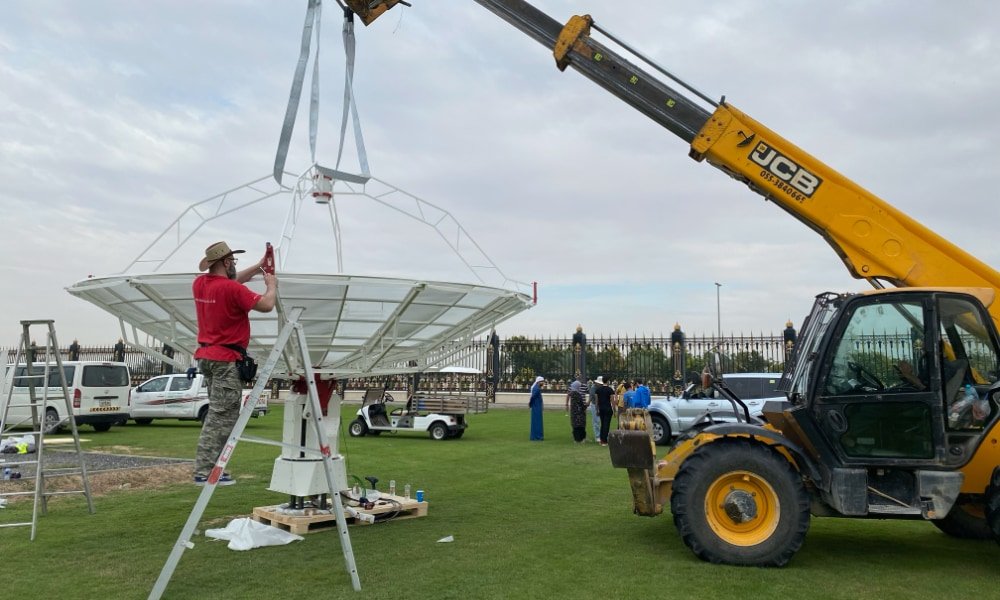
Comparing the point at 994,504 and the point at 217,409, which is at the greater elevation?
→ the point at 217,409

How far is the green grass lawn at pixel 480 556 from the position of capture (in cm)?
527

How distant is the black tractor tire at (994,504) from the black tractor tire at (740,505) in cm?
130

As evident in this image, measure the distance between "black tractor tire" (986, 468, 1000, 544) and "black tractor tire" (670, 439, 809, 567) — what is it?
51.3 inches

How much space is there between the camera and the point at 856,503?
19.2 ft

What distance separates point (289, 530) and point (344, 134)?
12.8ft

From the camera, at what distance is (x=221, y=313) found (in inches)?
225

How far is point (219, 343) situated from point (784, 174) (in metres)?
5.35

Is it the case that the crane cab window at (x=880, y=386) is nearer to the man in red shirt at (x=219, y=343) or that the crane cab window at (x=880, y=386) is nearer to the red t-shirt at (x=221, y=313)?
the man in red shirt at (x=219, y=343)

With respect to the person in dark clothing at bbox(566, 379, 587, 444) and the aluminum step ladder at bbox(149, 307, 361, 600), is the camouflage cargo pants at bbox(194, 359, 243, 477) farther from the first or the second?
the person in dark clothing at bbox(566, 379, 587, 444)

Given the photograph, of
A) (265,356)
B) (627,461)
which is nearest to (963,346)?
(627,461)

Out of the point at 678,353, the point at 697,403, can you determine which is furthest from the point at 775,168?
the point at 678,353

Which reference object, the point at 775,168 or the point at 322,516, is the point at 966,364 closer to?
the point at 775,168

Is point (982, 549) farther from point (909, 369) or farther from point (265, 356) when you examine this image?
point (265, 356)

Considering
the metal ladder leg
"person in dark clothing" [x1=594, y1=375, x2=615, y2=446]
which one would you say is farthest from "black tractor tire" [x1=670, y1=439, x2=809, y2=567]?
"person in dark clothing" [x1=594, y1=375, x2=615, y2=446]
